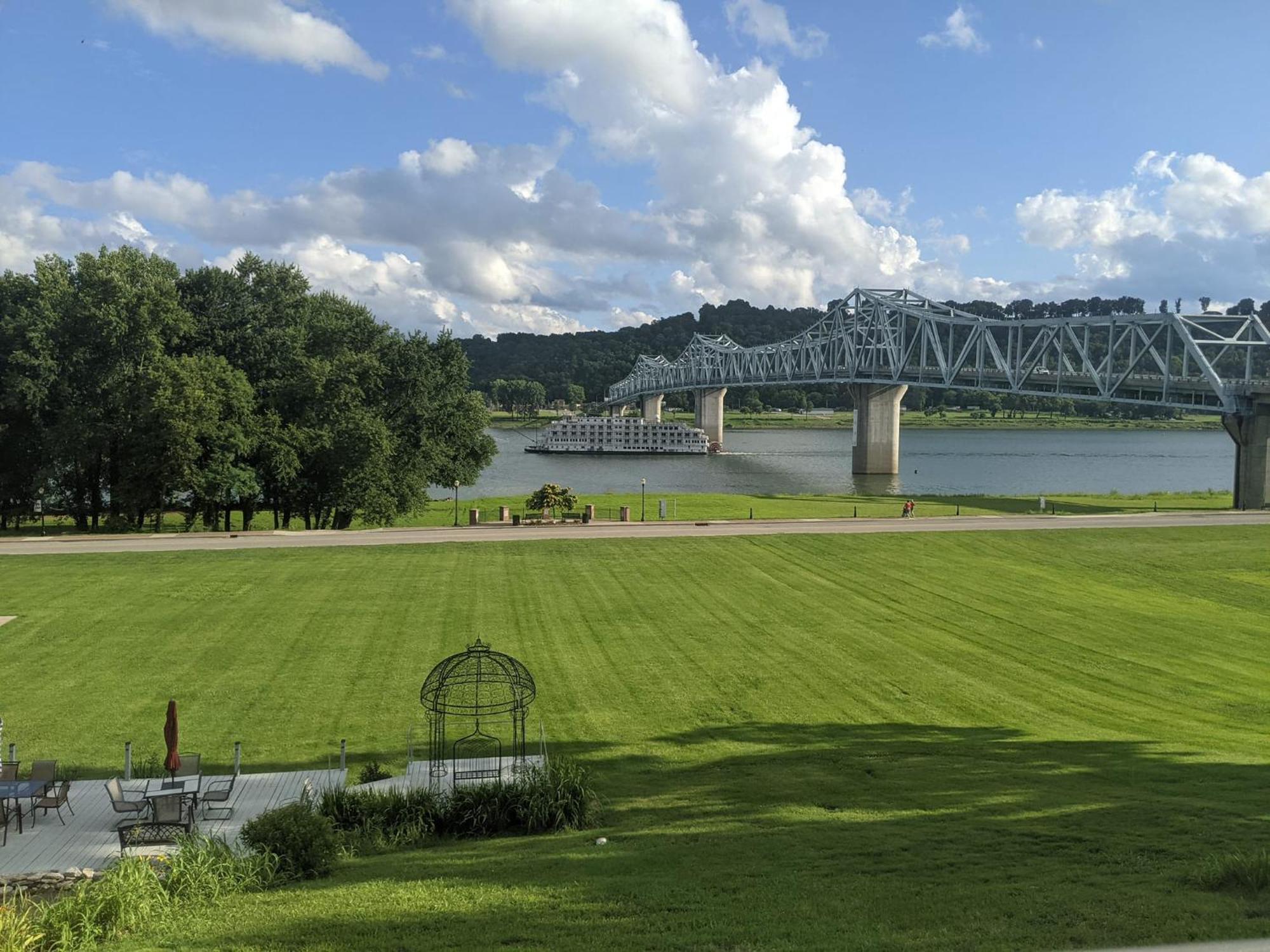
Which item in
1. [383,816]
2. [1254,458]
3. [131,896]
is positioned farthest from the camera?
[1254,458]

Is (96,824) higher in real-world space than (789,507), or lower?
lower

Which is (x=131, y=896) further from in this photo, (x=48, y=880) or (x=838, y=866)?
(x=838, y=866)

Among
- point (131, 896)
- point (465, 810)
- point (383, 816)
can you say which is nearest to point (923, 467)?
point (465, 810)

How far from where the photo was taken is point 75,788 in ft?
42.3

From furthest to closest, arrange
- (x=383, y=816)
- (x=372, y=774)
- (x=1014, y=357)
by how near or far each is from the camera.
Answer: (x=1014, y=357) → (x=372, y=774) → (x=383, y=816)

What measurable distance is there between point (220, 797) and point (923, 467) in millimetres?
100201

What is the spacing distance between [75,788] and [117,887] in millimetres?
5520

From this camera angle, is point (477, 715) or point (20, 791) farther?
point (477, 715)

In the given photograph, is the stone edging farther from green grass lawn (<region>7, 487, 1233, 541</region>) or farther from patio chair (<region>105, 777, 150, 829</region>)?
green grass lawn (<region>7, 487, 1233, 541</region>)

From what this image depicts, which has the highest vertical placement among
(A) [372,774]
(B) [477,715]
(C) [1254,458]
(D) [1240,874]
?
(C) [1254,458]

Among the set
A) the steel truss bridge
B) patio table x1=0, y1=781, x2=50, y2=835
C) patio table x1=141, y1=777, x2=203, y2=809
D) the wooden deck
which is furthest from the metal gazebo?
the steel truss bridge

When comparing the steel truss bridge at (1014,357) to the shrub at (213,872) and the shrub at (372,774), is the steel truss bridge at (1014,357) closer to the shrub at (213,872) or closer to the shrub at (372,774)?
the shrub at (372,774)

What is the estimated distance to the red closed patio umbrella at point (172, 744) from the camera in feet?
41.2

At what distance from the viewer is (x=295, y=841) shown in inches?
385
